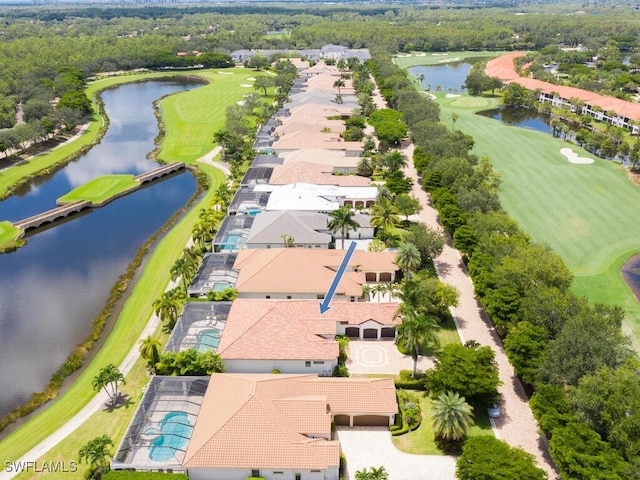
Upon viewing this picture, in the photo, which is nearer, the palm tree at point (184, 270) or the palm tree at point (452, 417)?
the palm tree at point (452, 417)

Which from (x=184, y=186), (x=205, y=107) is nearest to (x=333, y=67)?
(x=205, y=107)

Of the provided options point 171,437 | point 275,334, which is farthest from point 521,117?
point 171,437

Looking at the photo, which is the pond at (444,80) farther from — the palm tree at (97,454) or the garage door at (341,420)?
the palm tree at (97,454)

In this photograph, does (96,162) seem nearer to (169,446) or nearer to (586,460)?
(169,446)

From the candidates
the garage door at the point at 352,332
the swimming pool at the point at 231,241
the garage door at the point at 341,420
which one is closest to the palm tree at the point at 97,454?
the garage door at the point at 341,420

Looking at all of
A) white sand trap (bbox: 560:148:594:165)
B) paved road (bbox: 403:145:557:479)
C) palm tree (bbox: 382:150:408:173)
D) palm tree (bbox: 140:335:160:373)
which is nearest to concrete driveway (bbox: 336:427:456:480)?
paved road (bbox: 403:145:557:479)

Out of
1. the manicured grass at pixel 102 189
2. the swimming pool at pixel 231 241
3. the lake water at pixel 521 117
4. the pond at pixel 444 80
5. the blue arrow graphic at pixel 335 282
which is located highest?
the blue arrow graphic at pixel 335 282

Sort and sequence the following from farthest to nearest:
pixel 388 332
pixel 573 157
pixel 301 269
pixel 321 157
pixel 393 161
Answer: pixel 573 157 → pixel 321 157 → pixel 393 161 → pixel 301 269 → pixel 388 332

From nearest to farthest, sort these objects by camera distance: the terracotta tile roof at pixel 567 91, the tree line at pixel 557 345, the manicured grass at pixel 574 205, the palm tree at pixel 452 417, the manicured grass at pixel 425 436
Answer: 1. the tree line at pixel 557 345
2. the palm tree at pixel 452 417
3. the manicured grass at pixel 425 436
4. the manicured grass at pixel 574 205
5. the terracotta tile roof at pixel 567 91

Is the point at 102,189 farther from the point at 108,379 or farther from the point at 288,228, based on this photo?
the point at 108,379
